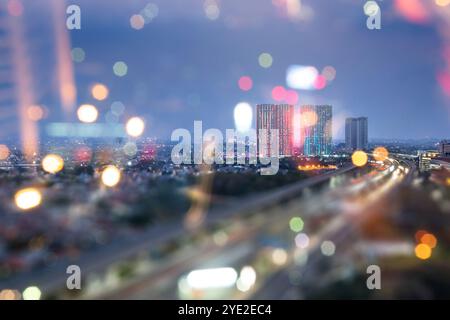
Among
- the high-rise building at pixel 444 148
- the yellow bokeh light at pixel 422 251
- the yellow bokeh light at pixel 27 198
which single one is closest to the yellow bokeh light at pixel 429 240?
the yellow bokeh light at pixel 422 251

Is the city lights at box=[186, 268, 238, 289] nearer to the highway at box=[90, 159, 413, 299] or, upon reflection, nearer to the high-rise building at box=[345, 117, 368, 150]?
the highway at box=[90, 159, 413, 299]

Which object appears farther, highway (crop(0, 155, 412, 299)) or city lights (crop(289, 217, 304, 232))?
city lights (crop(289, 217, 304, 232))

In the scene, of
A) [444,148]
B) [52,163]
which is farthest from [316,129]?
[52,163]

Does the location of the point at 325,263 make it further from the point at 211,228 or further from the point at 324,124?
the point at 324,124

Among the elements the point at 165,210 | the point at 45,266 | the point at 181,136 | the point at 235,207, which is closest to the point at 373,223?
the point at 235,207

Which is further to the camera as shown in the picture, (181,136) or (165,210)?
(181,136)

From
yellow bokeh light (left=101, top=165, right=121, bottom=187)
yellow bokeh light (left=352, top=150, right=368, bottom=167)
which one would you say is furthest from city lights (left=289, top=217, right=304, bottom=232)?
yellow bokeh light (left=352, top=150, right=368, bottom=167)
